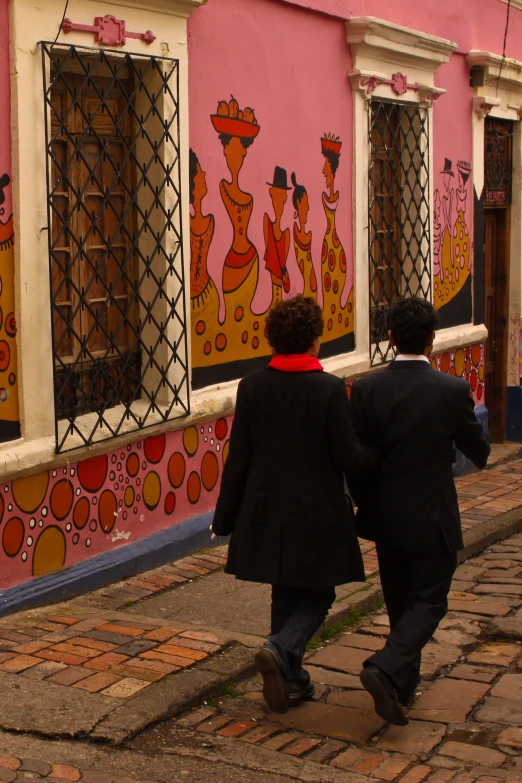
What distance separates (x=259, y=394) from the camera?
491 cm

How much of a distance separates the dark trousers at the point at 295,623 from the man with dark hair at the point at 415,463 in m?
0.31

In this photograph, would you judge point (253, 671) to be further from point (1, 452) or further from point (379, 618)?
point (1, 452)

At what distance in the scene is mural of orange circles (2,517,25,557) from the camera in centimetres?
604

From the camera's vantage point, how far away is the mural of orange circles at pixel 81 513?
6512 millimetres

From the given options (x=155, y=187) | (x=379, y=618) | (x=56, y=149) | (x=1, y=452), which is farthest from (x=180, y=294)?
(x=379, y=618)

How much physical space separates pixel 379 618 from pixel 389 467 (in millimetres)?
1747

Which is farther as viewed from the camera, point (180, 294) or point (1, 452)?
point (180, 294)

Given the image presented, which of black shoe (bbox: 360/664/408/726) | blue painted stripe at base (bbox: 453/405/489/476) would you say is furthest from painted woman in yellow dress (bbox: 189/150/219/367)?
blue painted stripe at base (bbox: 453/405/489/476)

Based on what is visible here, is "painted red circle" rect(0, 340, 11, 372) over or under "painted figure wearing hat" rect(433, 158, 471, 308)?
under

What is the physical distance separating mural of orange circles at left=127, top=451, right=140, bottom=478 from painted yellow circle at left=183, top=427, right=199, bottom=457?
506 millimetres

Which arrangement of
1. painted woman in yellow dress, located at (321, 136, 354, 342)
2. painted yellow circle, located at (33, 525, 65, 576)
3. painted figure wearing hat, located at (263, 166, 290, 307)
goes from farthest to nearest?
painted woman in yellow dress, located at (321, 136, 354, 342), painted figure wearing hat, located at (263, 166, 290, 307), painted yellow circle, located at (33, 525, 65, 576)

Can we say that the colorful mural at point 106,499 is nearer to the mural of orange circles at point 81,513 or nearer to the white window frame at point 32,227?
the mural of orange circles at point 81,513

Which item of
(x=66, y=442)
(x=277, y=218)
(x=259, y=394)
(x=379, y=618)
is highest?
(x=277, y=218)

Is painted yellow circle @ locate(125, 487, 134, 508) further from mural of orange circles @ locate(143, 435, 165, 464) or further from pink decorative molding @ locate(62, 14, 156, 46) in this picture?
pink decorative molding @ locate(62, 14, 156, 46)
